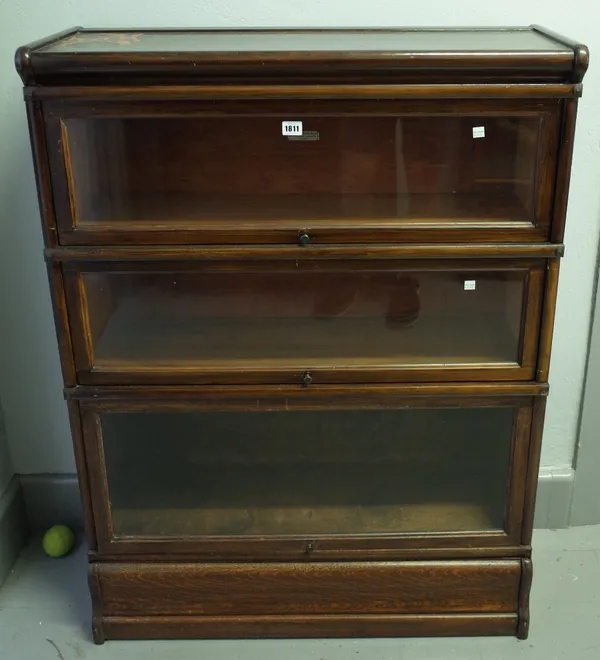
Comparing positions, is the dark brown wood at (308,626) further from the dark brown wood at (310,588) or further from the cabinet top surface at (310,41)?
the cabinet top surface at (310,41)

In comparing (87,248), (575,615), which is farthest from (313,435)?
(575,615)

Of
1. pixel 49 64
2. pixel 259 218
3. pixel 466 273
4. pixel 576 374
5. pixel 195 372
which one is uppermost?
pixel 49 64

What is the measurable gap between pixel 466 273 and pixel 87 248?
2.18ft

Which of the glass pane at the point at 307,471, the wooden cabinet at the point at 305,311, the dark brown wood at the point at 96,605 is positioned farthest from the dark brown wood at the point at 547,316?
the dark brown wood at the point at 96,605

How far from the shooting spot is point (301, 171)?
4.71ft

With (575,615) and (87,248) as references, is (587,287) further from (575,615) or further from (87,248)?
(87,248)

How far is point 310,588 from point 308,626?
90 mm

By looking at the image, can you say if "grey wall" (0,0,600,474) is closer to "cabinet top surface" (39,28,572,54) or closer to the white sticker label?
"cabinet top surface" (39,28,572,54)

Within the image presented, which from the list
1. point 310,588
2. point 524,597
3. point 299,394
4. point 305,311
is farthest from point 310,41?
point 524,597

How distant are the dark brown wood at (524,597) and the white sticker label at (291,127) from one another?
3.12 feet

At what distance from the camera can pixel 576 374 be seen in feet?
6.23

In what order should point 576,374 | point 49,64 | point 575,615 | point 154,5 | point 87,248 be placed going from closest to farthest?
1. point 49,64
2. point 87,248
3. point 154,5
4. point 575,615
5. point 576,374

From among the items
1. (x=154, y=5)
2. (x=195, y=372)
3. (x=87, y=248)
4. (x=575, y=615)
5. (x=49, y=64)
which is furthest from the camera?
(x=575, y=615)

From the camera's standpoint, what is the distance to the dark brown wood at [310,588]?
1641mm
